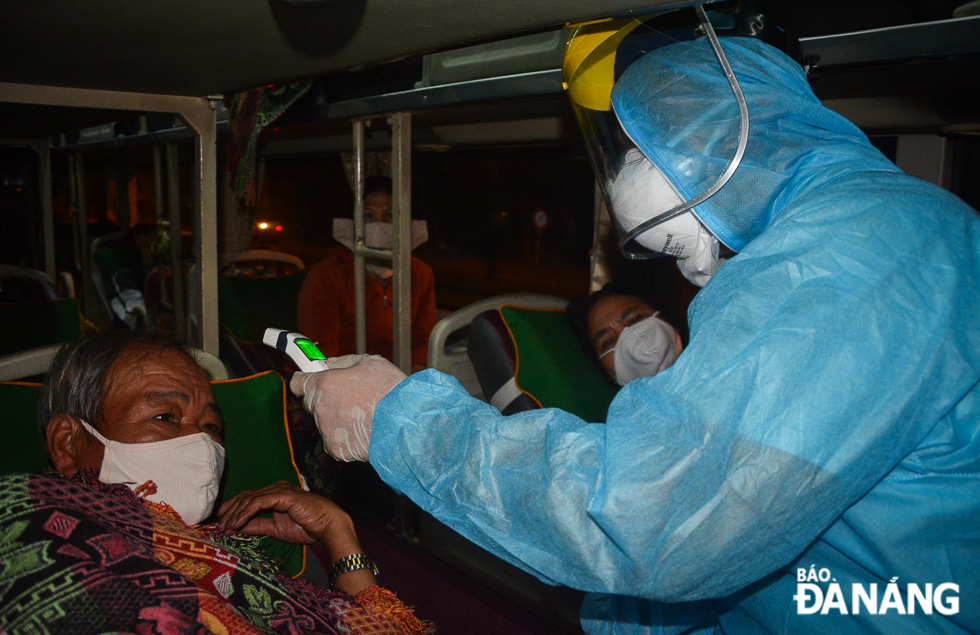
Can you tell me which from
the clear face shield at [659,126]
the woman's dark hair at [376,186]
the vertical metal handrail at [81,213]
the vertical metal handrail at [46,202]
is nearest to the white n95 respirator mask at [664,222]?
the clear face shield at [659,126]

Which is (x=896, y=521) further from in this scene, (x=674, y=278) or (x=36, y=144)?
(x=36, y=144)

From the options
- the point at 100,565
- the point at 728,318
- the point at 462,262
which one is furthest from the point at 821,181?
the point at 462,262

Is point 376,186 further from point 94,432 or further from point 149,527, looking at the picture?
point 149,527

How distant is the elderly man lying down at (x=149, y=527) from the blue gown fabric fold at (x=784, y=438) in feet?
1.38

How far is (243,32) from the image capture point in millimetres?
1312

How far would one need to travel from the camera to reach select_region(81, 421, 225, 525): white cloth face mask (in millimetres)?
1423

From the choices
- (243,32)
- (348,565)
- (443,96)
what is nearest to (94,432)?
(348,565)

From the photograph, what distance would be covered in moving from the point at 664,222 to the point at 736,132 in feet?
0.58

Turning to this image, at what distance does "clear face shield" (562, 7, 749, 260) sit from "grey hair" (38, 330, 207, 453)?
1197 mm

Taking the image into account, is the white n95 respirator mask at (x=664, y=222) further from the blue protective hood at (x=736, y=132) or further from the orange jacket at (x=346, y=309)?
the orange jacket at (x=346, y=309)

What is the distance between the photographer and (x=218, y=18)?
121 cm

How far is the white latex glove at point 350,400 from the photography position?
106 cm

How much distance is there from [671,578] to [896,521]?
333 millimetres

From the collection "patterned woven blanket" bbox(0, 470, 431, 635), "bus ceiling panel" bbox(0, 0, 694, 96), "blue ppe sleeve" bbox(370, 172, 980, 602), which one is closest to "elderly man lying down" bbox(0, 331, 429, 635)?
"patterned woven blanket" bbox(0, 470, 431, 635)
